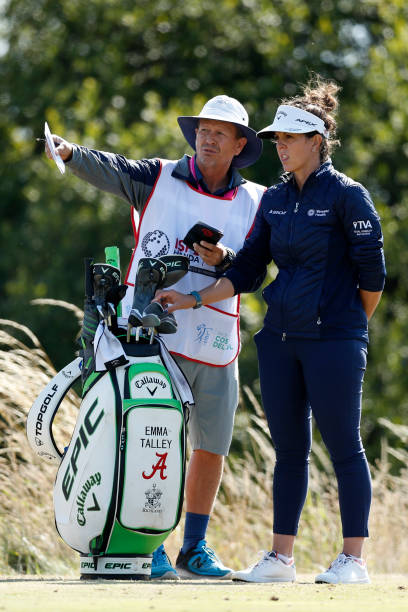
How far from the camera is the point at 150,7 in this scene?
18781 millimetres

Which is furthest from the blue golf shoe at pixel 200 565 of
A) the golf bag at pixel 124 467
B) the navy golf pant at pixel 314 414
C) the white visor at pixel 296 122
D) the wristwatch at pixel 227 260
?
the white visor at pixel 296 122

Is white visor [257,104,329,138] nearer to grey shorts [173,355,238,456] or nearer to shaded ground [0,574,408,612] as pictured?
grey shorts [173,355,238,456]

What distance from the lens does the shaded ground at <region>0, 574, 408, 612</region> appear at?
4.05 metres

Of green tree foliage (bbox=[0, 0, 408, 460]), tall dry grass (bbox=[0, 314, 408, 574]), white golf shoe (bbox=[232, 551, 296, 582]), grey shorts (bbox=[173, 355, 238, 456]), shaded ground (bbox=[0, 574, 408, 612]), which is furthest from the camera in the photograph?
green tree foliage (bbox=[0, 0, 408, 460])

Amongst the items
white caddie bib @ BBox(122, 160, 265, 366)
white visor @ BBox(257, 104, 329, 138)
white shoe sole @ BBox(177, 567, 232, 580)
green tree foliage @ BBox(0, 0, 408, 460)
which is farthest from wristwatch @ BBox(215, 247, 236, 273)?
green tree foliage @ BBox(0, 0, 408, 460)

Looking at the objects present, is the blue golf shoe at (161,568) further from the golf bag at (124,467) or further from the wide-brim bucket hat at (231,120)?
the wide-brim bucket hat at (231,120)

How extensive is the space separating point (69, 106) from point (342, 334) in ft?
42.4

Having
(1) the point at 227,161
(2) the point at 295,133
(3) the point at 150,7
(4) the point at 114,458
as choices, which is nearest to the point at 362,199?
(2) the point at 295,133

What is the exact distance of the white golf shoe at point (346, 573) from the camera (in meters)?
5.16

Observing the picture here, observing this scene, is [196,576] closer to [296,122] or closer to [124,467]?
[124,467]

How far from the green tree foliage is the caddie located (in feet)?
30.1

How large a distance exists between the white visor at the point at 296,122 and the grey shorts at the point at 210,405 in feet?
3.95

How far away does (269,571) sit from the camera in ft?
17.7

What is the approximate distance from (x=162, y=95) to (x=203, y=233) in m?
13.1
